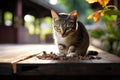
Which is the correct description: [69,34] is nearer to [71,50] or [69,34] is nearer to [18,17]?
[71,50]

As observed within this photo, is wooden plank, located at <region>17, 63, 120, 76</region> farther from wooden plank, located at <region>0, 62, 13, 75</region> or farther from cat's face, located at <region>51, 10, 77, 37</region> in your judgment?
cat's face, located at <region>51, 10, 77, 37</region>

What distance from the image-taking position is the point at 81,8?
2775 cm

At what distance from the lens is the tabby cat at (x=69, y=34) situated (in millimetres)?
3727

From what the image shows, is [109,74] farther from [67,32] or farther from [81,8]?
[81,8]

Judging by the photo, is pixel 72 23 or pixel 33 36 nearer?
pixel 72 23

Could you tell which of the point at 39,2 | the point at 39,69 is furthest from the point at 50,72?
the point at 39,2

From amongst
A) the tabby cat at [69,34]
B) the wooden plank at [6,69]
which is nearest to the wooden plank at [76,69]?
the wooden plank at [6,69]

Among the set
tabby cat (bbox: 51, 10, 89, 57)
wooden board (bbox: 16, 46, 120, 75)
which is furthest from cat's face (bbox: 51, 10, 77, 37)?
wooden board (bbox: 16, 46, 120, 75)

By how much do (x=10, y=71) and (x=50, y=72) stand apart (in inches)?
15.6

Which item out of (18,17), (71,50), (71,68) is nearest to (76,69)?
(71,68)

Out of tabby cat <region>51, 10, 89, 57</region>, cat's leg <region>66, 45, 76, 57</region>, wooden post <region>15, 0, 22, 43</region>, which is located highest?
wooden post <region>15, 0, 22, 43</region>

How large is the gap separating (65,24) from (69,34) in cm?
13

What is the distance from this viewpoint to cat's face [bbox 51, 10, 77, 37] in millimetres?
3709

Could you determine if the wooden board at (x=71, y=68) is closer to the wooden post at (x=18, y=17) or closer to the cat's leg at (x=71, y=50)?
the cat's leg at (x=71, y=50)
